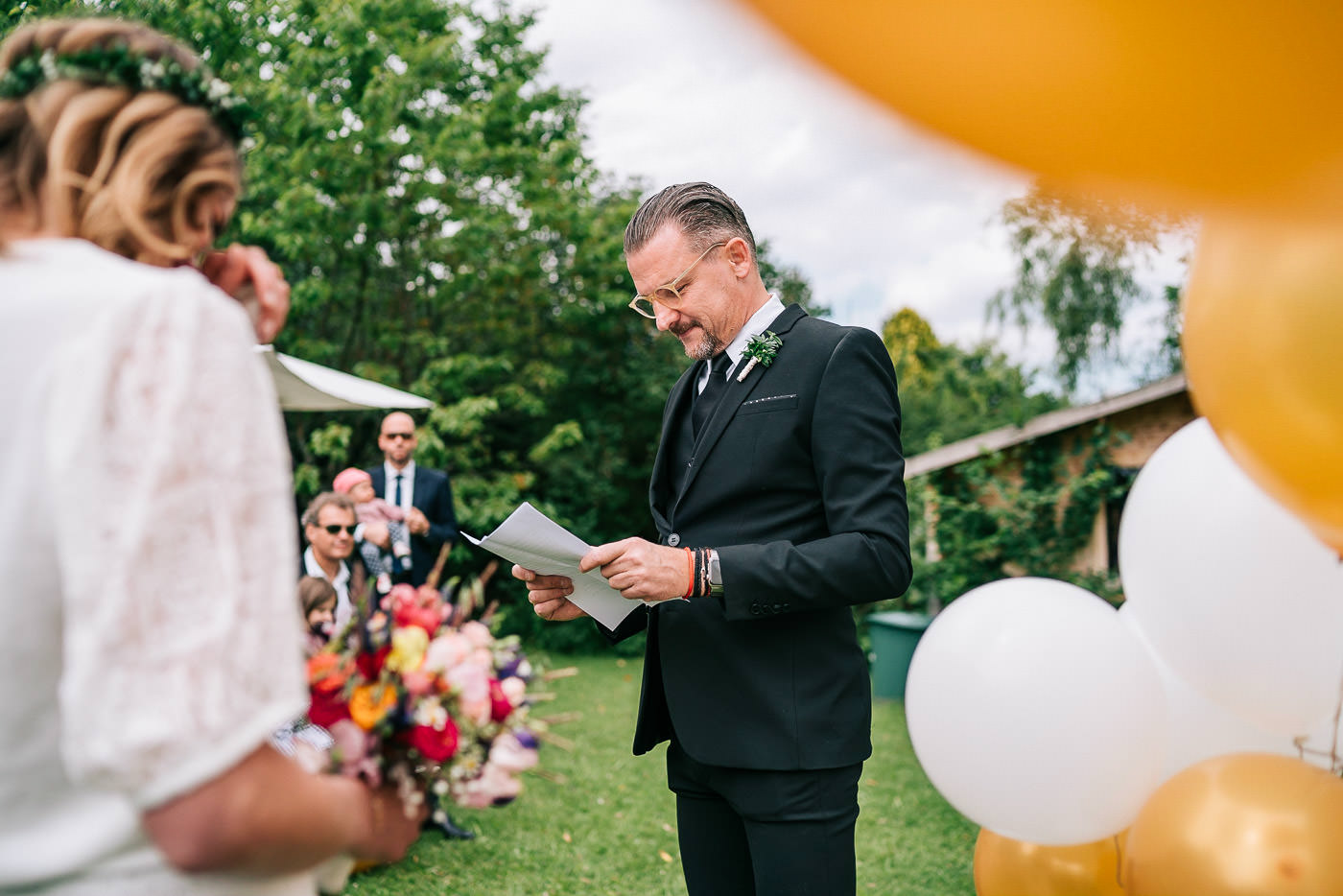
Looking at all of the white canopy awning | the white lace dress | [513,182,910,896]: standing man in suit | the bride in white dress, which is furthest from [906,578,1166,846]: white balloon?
the white canopy awning

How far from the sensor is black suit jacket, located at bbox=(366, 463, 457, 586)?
234 inches

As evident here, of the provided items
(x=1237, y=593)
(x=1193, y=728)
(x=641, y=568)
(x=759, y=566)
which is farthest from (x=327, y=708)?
(x=1193, y=728)

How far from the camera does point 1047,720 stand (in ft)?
8.65

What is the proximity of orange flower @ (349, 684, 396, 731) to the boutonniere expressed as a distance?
126 cm

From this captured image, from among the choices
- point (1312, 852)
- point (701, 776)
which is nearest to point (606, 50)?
point (701, 776)

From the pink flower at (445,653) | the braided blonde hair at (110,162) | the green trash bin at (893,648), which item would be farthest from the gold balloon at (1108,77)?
the green trash bin at (893,648)

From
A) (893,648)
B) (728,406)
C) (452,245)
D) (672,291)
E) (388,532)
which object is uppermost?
(452,245)

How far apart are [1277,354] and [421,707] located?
1249mm

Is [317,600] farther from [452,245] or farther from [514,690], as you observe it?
[452,245]

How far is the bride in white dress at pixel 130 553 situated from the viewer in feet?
2.39

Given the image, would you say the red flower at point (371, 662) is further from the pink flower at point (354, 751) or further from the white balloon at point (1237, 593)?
the white balloon at point (1237, 593)

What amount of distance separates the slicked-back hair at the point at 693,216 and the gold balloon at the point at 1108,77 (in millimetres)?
1223

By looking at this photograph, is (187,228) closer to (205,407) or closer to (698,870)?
(205,407)

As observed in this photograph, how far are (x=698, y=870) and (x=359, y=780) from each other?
138 cm
